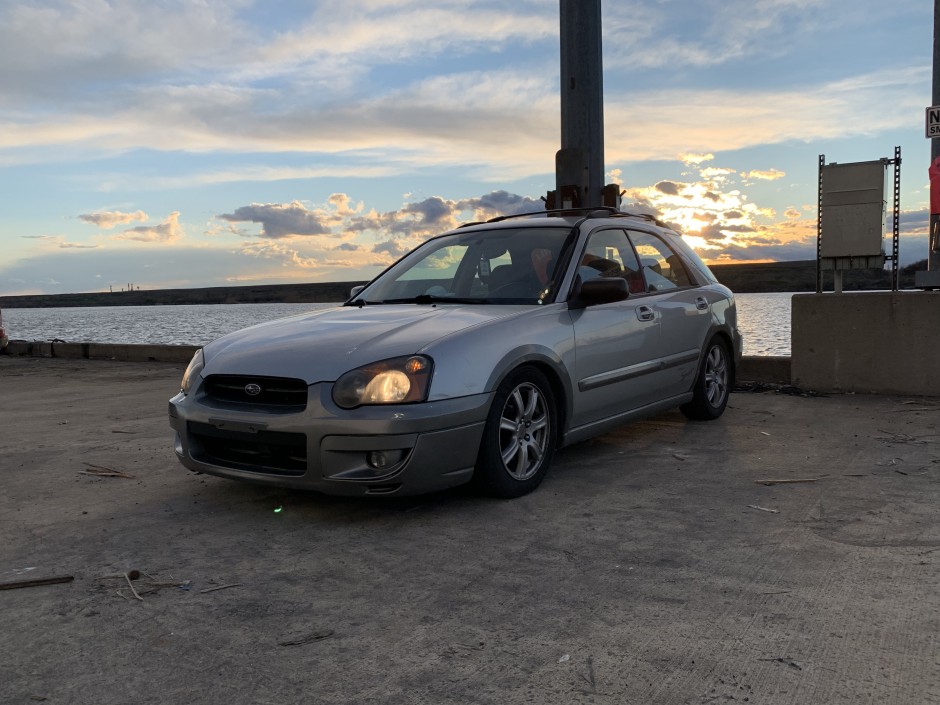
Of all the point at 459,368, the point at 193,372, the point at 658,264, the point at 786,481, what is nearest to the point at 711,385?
the point at 658,264

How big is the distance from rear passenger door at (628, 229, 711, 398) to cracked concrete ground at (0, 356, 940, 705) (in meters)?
0.72

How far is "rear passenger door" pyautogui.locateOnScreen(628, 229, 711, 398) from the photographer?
5.50 m

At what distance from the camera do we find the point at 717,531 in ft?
11.9

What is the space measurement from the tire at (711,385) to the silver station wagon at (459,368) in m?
0.35

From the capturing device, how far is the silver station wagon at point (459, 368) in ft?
12.1

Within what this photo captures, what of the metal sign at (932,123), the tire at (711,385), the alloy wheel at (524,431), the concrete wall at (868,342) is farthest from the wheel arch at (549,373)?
the metal sign at (932,123)

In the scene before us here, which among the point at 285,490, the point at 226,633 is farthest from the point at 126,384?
the point at 226,633

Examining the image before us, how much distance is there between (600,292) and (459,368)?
1.16m

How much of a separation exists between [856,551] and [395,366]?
2138 mm

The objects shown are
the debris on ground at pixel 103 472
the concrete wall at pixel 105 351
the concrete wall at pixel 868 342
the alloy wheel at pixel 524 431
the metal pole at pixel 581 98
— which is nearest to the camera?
the alloy wheel at pixel 524 431

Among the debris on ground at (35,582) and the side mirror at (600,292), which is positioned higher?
the side mirror at (600,292)

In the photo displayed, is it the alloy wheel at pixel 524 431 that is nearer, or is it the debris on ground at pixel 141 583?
the debris on ground at pixel 141 583

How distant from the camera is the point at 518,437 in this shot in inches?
165

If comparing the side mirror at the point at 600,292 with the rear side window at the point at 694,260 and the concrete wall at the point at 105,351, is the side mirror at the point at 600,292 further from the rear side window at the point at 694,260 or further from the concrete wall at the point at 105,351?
the concrete wall at the point at 105,351
